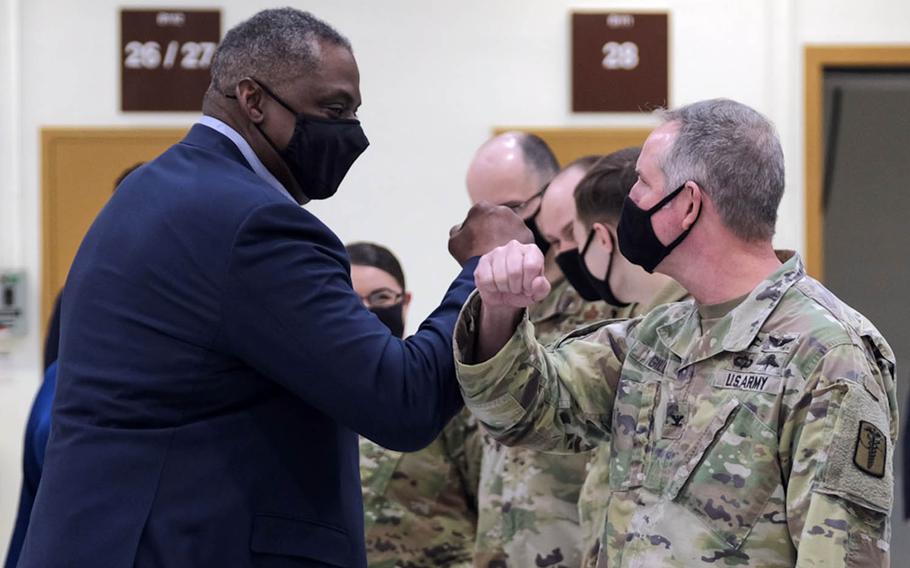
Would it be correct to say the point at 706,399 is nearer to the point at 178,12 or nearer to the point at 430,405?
the point at 430,405

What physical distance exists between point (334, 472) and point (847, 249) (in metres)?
5.40

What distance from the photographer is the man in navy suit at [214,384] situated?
169 cm

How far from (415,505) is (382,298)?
1.68 ft

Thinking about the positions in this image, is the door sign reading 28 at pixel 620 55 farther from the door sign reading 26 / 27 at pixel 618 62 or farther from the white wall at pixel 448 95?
the white wall at pixel 448 95

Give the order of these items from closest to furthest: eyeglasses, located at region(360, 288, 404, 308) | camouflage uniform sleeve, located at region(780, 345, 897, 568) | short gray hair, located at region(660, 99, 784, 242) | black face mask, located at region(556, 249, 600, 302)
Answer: camouflage uniform sleeve, located at region(780, 345, 897, 568)
short gray hair, located at region(660, 99, 784, 242)
black face mask, located at region(556, 249, 600, 302)
eyeglasses, located at region(360, 288, 404, 308)

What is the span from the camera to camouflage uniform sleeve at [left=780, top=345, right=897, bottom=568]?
1570 millimetres

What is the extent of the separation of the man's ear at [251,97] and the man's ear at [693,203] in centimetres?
65

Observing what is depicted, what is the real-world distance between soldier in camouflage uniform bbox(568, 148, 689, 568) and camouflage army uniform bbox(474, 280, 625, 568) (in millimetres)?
69

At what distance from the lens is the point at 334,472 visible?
1811 millimetres

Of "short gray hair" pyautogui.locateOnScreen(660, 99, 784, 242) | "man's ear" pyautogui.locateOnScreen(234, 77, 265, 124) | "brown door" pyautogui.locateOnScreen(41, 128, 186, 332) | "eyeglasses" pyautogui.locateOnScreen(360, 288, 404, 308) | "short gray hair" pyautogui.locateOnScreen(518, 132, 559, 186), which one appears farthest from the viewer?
"brown door" pyautogui.locateOnScreen(41, 128, 186, 332)

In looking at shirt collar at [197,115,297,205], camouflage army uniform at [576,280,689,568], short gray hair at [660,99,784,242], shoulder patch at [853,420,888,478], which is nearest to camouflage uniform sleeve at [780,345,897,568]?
shoulder patch at [853,420,888,478]

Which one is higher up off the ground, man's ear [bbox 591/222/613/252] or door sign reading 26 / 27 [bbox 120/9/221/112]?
door sign reading 26 / 27 [bbox 120/9/221/112]

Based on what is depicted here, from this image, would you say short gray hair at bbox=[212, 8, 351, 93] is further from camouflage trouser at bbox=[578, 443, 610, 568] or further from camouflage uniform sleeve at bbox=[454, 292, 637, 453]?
camouflage trouser at bbox=[578, 443, 610, 568]

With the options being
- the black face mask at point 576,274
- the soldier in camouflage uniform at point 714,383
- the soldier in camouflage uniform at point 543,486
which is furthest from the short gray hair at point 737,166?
the black face mask at point 576,274
